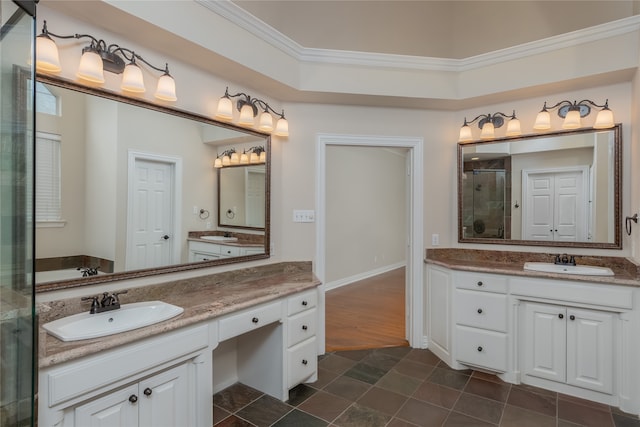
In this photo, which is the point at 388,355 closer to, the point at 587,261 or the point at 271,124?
the point at 587,261

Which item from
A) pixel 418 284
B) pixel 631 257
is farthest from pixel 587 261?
pixel 418 284

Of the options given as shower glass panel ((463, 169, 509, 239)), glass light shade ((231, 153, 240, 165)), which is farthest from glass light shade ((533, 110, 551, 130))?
glass light shade ((231, 153, 240, 165))

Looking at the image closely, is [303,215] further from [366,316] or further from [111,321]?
[366,316]

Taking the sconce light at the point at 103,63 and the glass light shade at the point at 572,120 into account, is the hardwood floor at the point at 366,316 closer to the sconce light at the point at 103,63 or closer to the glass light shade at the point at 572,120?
the glass light shade at the point at 572,120

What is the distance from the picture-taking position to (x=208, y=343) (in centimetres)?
182

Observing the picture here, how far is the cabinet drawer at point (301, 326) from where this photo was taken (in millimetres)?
2367

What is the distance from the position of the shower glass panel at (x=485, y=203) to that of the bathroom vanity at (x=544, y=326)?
0.29 metres

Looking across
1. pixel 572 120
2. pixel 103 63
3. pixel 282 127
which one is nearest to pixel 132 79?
pixel 103 63

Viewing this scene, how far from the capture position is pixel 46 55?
5.19ft

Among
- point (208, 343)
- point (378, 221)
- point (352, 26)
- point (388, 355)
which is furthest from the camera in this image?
point (378, 221)

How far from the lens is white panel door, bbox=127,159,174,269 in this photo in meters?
2.01

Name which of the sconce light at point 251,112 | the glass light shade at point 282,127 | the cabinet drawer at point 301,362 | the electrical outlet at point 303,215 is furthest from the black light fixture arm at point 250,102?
the cabinet drawer at point 301,362

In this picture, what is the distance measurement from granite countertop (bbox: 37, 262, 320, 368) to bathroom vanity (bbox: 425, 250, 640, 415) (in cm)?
129

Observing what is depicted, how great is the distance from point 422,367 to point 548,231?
5.20 ft
